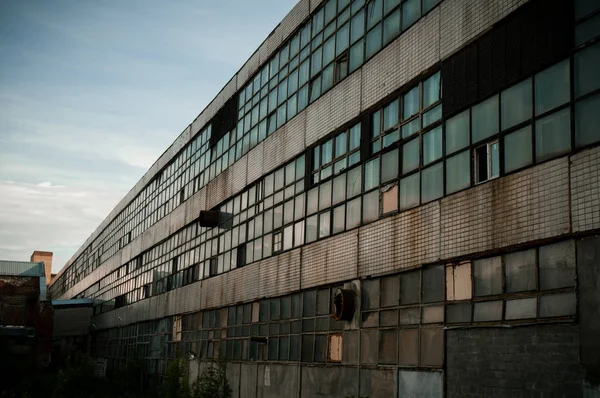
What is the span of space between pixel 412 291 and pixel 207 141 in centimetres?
1798

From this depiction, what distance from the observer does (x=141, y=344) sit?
119 ft

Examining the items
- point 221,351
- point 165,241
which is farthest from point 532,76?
point 165,241

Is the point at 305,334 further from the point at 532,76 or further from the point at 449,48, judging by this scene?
the point at 532,76

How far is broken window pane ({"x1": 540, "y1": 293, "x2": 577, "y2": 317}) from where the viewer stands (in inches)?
386

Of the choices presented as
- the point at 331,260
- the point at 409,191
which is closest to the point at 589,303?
the point at 409,191

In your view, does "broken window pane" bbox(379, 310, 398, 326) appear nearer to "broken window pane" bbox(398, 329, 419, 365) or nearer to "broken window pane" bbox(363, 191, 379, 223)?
"broken window pane" bbox(398, 329, 419, 365)

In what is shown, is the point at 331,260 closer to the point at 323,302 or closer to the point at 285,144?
the point at 323,302

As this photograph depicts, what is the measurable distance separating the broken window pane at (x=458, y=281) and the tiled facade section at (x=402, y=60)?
4.03 metres

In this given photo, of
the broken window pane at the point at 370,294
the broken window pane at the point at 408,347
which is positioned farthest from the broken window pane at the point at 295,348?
the broken window pane at the point at 408,347

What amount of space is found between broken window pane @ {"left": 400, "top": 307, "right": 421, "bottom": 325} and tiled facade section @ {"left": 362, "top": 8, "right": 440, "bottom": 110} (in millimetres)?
4664

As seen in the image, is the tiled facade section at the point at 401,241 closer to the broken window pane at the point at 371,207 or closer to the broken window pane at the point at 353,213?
the broken window pane at the point at 371,207

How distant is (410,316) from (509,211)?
3.56 meters

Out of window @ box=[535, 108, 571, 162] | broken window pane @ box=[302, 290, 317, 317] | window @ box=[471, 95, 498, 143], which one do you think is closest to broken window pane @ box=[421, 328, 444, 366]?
window @ box=[471, 95, 498, 143]

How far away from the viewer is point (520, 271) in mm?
10977
